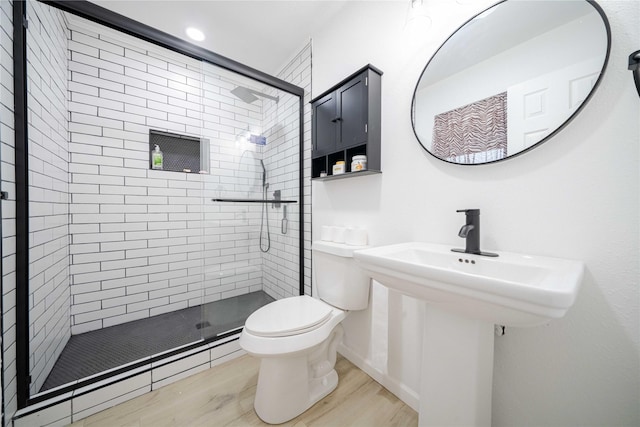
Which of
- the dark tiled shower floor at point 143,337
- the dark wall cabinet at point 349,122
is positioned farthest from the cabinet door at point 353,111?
the dark tiled shower floor at point 143,337

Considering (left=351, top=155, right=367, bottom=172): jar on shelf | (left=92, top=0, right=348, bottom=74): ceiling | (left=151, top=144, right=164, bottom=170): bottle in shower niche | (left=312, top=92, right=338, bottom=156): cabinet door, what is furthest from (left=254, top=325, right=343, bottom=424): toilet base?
(left=92, top=0, right=348, bottom=74): ceiling

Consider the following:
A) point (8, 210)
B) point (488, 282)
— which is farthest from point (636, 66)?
point (8, 210)

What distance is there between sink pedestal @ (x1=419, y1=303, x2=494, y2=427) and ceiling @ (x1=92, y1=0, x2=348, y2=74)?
2065 millimetres

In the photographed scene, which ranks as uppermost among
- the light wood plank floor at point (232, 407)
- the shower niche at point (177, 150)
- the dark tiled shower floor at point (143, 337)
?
the shower niche at point (177, 150)

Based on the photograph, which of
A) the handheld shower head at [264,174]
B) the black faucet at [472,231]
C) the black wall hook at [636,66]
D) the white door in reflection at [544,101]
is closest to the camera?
the black wall hook at [636,66]

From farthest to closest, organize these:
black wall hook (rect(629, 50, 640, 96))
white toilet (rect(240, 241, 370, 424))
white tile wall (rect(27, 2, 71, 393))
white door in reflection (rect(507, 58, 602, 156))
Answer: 1. white tile wall (rect(27, 2, 71, 393))
2. white toilet (rect(240, 241, 370, 424))
3. white door in reflection (rect(507, 58, 602, 156))
4. black wall hook (rect(629, 50, 640, 96))

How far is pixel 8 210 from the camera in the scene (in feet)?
3.37

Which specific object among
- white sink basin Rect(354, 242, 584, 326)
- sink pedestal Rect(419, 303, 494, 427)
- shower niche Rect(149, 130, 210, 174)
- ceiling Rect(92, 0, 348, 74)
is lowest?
sink pedestal Rect(419, 303, 494, 427)

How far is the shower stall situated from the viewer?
148cm

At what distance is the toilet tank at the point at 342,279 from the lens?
1.35m

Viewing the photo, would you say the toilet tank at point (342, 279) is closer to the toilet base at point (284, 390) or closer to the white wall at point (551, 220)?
the white wall at point (551, 220)

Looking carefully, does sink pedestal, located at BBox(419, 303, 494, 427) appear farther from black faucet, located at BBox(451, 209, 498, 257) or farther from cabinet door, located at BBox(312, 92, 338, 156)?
cabinet door, located at BBox(312, 92, 338, 156)

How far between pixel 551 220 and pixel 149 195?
2.77 meters

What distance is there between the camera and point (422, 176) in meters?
1.19
